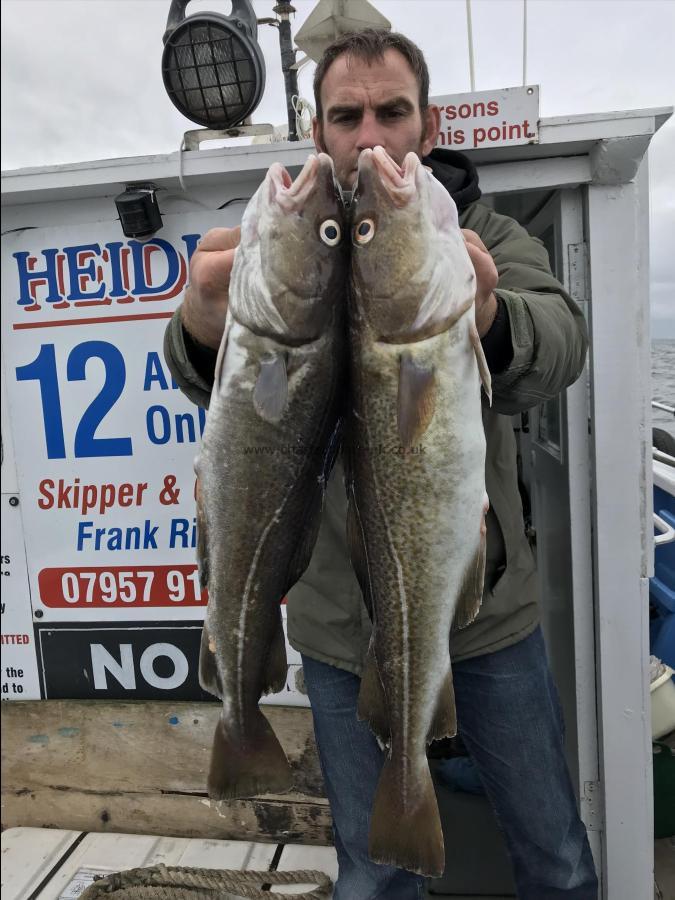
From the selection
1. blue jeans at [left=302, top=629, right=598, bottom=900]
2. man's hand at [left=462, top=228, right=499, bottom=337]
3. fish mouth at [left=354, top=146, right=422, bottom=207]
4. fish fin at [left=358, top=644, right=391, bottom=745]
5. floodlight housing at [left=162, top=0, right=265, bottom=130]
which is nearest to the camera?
fish mouth at [left=354, top=146, right=422, bottom=207]

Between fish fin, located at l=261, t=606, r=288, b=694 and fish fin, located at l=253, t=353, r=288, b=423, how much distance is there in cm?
56

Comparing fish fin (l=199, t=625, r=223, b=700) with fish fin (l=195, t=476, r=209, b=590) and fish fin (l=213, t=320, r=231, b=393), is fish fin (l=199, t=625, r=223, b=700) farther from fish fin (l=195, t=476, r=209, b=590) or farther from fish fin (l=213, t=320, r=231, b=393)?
fish fin (l=213, t=320, r=231, b=393)

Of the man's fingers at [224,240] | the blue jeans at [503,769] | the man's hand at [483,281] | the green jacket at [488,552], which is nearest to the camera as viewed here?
the man's hand at [483,281]

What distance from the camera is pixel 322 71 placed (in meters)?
2.14

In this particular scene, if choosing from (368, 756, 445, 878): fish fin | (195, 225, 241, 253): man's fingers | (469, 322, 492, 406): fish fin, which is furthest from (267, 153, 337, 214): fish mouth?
(368, 756, 445, 878): fish fin

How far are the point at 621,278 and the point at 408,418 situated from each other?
5.13ft

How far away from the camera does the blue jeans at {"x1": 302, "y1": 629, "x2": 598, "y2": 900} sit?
2.12 metres

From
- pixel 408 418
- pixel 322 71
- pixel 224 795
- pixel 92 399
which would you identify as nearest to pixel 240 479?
pixel 408 418

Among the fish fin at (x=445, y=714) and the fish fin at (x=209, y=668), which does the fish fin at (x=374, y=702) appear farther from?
the fish fin at (x=209, y=668)

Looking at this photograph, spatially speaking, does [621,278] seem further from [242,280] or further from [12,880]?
[12,880]

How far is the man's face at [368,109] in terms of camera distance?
2018 millimetres

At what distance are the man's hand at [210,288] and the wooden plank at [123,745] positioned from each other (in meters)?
2.09

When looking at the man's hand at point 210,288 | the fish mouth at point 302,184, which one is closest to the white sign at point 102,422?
the man's hand at point 210,288

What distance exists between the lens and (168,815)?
3.25 metres
